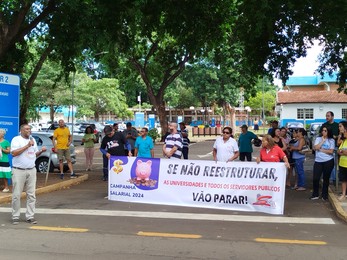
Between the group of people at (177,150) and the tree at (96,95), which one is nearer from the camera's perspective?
the group of people at (177,150)

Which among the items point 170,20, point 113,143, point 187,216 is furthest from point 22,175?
point 170,20

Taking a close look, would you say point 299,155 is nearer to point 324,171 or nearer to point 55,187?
point 324,171

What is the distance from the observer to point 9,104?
38.4 feet

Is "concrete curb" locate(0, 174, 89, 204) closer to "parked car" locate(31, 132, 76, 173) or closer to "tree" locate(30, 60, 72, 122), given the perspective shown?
"parked car" locate(31, 132, 76, 173)

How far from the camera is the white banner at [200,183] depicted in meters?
8.80

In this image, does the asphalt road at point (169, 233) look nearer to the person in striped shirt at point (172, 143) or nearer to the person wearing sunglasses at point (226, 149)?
the person wearing sunglasses at point (226, 149)

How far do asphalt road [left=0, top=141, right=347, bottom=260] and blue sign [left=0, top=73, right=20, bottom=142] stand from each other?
265cm

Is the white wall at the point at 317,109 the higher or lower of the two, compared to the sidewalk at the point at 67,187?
higher

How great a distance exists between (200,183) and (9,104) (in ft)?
18.7

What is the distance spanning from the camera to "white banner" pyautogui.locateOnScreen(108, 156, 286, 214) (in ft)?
28.9

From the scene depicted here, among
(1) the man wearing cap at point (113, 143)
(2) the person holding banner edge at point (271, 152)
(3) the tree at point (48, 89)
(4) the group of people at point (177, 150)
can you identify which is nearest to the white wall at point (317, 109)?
(3) the tree at point (48, 89)

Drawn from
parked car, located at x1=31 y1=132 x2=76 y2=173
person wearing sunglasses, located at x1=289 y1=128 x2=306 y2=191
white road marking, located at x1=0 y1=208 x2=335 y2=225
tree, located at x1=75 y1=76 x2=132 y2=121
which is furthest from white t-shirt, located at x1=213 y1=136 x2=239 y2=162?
tree, located at x1=75 y1=76 x2=132 y2=121

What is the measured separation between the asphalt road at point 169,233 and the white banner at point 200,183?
0.86 ft

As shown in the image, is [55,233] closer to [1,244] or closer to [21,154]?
[1,244]
